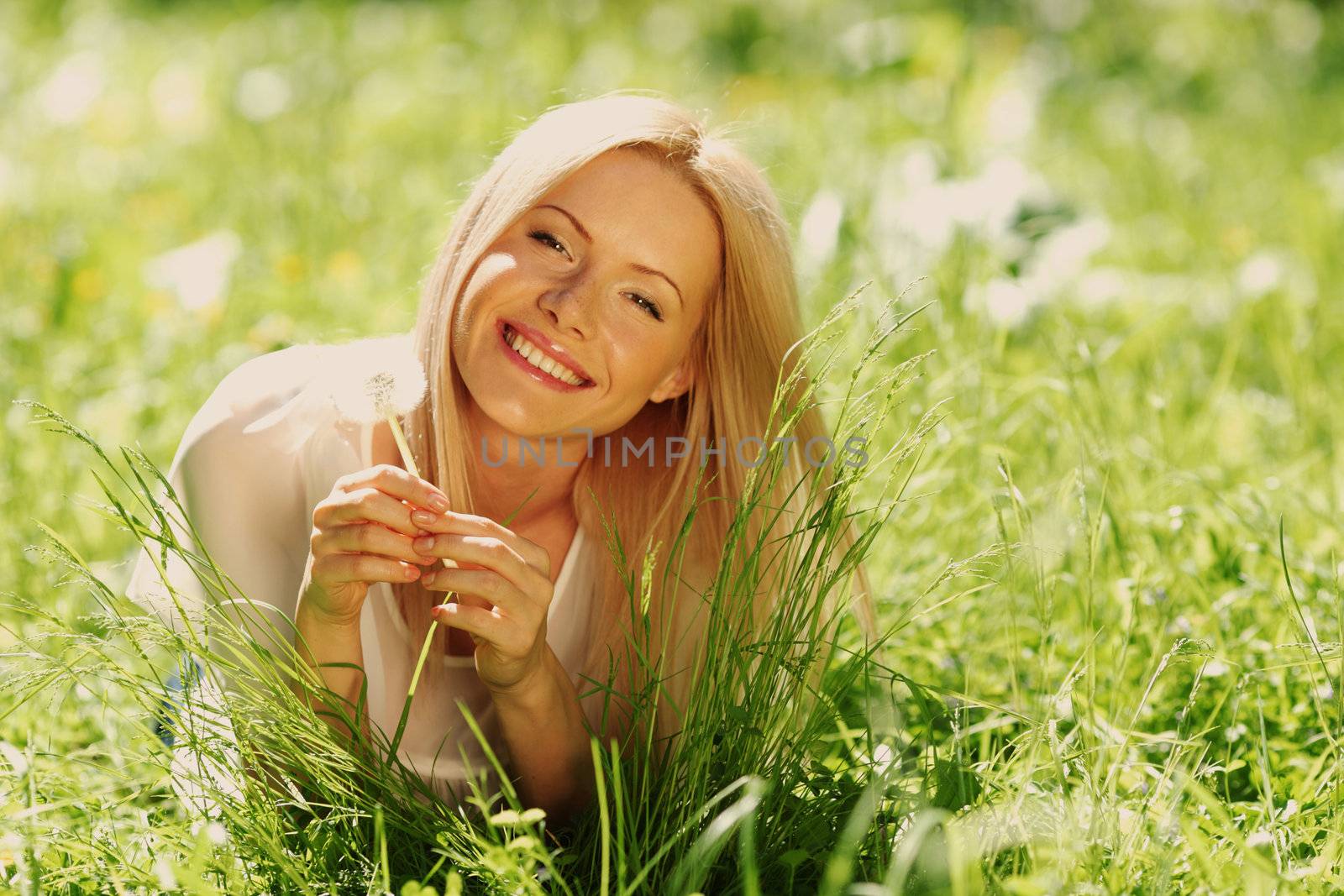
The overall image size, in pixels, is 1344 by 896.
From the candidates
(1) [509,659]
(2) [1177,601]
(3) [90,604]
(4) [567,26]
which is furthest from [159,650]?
(4) [567,26]

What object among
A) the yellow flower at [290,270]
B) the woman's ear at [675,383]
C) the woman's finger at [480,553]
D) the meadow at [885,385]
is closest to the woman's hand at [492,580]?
the woman's finger at [480,553]

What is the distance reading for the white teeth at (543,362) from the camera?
1.67 metres

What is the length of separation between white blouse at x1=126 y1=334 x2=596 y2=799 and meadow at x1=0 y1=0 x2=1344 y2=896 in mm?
178

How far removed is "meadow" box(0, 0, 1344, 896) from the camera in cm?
142

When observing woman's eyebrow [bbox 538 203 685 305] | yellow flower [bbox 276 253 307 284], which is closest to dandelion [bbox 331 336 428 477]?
woman's eyebrow [bbox 538 203 685 305]

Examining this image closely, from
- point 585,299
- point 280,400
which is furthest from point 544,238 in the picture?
point 280,400

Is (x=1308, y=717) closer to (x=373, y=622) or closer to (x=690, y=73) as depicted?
(x=373, y=622)

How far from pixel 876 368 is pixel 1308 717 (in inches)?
28.5

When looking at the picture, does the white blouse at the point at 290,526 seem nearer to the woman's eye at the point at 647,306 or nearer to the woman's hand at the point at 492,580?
the woman's hand at the point at 492,580

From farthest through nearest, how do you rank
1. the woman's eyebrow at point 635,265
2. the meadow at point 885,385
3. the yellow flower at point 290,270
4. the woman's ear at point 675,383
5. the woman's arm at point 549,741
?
1. the yellow flower at point 290,270
2. the woman's ear at point 675,383
3. the woman's eyebrow at point 635,265
4. the woman's arm at point 549,741
5. the meadow at point 885,385

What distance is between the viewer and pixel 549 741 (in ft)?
5.32

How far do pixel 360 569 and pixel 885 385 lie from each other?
565 millimetres

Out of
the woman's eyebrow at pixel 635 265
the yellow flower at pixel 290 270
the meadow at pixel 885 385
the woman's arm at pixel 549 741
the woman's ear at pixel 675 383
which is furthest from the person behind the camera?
the yellow flower at pixel 290 270

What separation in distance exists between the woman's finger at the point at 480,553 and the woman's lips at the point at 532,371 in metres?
0.27
